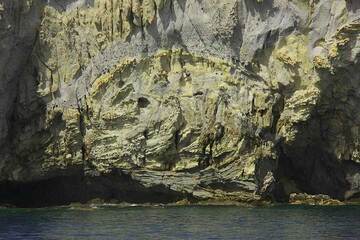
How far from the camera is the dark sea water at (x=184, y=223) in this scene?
2498cm

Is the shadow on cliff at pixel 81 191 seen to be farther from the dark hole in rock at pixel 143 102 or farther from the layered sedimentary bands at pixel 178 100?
the dark hole in rock at pixel 143 102

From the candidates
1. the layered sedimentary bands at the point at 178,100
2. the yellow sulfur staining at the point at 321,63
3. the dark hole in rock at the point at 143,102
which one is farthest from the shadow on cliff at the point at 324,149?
the dark hole in rock at the point at 143,102

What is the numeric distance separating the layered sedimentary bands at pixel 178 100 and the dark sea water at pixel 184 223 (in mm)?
2501

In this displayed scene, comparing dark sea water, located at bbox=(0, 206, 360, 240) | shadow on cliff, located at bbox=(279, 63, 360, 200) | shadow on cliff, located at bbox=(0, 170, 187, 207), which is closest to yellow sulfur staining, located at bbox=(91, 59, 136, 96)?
shadow on cliff, located at bbox=(0, 170, 187, 207)

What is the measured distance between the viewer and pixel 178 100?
36438 mm

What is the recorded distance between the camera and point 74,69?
38219 millimetres

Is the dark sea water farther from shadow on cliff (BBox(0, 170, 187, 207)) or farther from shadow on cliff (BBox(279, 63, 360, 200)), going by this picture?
shadow on cliff (BBox(279, 63, 360, 200))

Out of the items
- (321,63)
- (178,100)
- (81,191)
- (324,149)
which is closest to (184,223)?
(178,100)

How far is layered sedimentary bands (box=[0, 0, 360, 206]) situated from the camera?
35.8m

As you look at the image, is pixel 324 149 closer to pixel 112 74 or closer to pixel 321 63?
pixel 321 63

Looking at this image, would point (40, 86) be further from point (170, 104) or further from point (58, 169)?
point (170, 104)

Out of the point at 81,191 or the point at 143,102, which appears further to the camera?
the point at 81,191

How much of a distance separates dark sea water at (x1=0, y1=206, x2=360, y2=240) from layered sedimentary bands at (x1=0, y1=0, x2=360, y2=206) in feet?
8.21

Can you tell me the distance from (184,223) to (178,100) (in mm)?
9500
